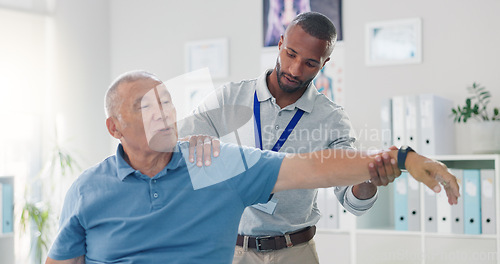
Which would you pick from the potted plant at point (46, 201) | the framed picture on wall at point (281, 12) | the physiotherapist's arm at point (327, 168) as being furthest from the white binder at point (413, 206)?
the potted plant at point (46, 201)

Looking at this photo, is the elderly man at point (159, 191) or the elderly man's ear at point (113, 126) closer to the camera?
the elderly man at point (159, 191)

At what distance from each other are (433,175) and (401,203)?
2.12 meters

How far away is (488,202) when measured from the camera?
121 inches

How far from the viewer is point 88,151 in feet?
14.8

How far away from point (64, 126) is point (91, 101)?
0.31 metres

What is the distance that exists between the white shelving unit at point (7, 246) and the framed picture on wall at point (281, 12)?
6.36 ft

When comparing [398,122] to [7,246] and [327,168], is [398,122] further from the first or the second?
[7,246]


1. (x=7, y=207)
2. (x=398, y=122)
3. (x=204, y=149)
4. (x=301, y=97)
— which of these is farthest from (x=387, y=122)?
(x=7, y=207)

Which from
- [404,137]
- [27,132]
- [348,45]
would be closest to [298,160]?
[404,137]

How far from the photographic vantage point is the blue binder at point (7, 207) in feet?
12.0

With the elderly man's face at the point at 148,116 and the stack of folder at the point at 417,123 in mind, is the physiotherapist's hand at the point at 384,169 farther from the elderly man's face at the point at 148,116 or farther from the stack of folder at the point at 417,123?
the stack of folder at the point at 417,123

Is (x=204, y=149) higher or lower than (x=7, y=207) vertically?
higher

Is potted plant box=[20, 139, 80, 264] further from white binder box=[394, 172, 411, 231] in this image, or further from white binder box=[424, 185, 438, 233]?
white binder box=[424, 185, 438, 233]

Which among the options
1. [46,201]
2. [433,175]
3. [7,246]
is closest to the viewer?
[433,175]
